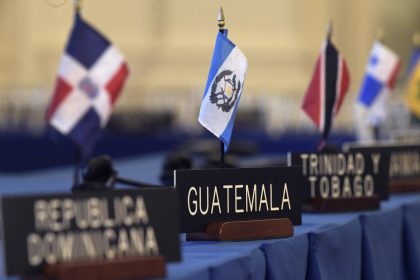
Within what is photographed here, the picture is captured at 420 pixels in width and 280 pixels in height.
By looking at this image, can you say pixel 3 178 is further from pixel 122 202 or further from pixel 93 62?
pixel 122 202

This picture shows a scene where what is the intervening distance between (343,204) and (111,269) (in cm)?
186

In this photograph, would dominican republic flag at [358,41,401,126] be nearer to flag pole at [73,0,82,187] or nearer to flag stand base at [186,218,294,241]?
flag pole at [73,0,82,187]

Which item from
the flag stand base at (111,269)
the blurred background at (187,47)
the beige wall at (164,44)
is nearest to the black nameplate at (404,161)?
the flag stand base at (111,269)

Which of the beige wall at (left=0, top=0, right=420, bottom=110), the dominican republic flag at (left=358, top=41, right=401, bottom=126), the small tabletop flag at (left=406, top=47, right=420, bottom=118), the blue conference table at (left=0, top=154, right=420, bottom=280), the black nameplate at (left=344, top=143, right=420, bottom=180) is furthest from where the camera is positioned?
the beige wall at (left=0, top=0, right=420, bottom=110)

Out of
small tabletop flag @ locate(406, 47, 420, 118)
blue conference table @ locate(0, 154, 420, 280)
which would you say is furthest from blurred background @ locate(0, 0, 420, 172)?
blue conference table @ locate(0, 154, 420, 280)

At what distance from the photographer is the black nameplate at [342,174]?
4.11 meters

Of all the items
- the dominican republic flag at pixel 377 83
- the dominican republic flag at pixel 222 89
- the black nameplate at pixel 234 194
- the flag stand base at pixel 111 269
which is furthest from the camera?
the dominican republic flag at pixel 377 83

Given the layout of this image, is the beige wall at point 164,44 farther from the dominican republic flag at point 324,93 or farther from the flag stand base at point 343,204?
the flag stand base at point 343,204

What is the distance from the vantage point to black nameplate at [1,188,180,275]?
247 centimetres

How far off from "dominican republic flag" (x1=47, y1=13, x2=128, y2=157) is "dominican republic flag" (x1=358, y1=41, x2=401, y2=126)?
174 cm

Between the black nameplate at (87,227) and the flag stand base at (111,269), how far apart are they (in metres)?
0.04

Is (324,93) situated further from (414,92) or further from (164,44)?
(164,44)

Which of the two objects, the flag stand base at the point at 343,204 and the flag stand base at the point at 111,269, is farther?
the flag stand base at the point at 343,204

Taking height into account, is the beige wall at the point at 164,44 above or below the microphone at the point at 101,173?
above
